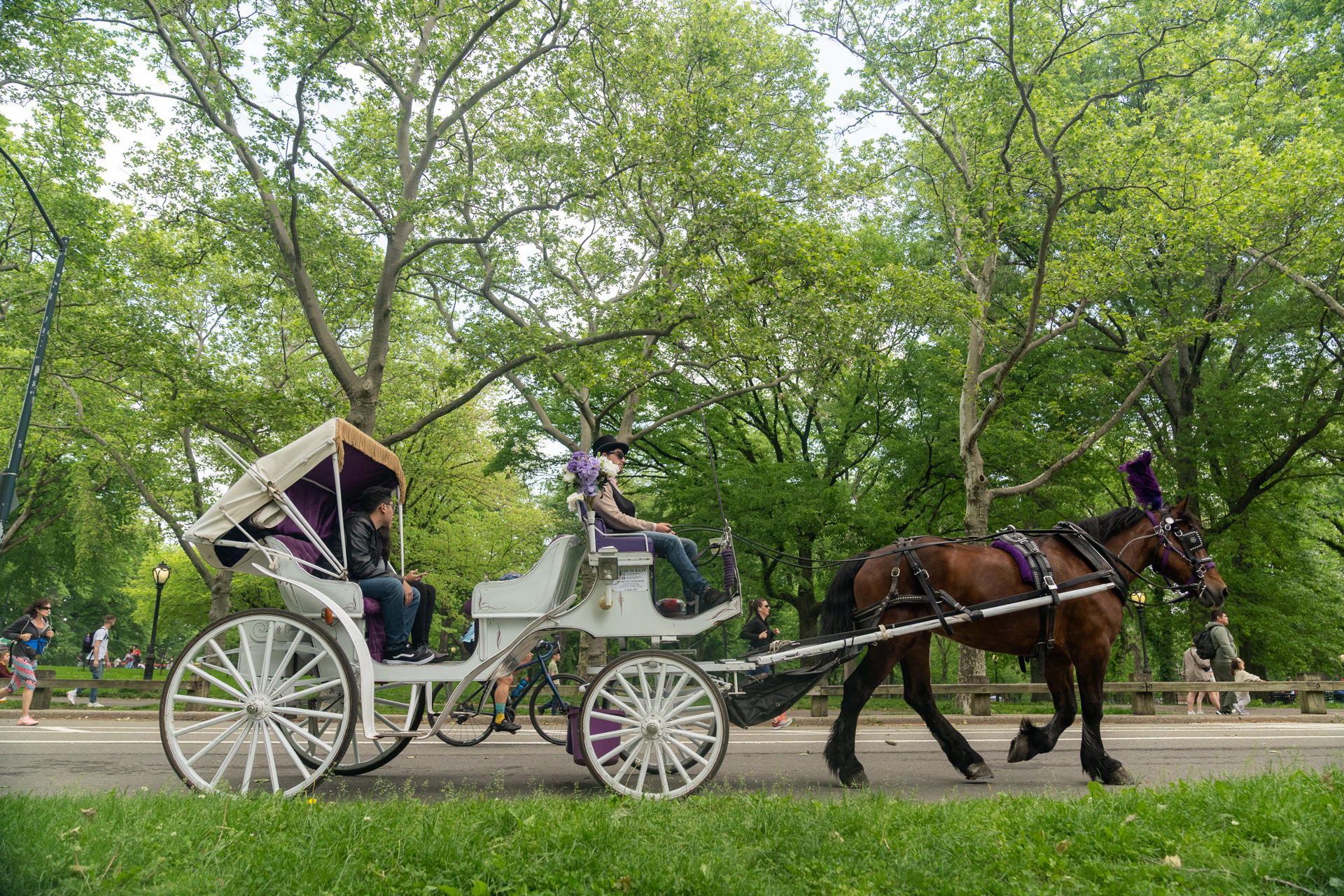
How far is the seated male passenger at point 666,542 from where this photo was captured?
20.1 feet

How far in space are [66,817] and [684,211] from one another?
1469 cm

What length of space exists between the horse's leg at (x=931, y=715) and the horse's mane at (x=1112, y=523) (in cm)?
192

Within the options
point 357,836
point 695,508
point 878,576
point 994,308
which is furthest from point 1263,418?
point 357,836

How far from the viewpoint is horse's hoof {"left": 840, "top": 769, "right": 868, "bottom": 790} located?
638cm

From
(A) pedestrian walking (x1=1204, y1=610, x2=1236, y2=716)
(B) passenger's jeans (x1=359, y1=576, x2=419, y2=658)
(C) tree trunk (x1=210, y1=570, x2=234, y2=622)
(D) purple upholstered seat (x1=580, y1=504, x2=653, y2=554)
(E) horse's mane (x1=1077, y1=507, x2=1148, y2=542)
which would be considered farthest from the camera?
(C) tree trunk (x1=210, y1=570, x2=234, y2=622)

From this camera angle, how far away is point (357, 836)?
3.96 metres

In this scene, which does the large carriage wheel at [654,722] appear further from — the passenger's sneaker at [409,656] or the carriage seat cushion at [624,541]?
the passenger's sneaker at [409,656]

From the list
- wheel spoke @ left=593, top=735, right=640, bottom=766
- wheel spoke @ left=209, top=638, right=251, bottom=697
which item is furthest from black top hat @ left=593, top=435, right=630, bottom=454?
wheel spoke @ left=209, top=638, right=251, bottom=697

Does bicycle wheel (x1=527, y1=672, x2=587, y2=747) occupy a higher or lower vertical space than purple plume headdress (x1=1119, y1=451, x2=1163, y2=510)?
lower

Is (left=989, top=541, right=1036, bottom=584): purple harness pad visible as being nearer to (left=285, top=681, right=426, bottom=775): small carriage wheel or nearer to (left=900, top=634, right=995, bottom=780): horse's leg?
(left=900, top=634, right=995, bottom=780): horse's leg

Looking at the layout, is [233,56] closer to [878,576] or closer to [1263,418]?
[878,576]

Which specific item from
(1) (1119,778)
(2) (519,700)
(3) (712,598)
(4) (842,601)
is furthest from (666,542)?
(2) (519,700)

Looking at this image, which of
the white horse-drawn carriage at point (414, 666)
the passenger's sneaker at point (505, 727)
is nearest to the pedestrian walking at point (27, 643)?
the white horse-drawn carriage at point (414, 666)

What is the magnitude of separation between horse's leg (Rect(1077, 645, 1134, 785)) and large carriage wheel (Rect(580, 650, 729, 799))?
293 centimetres
